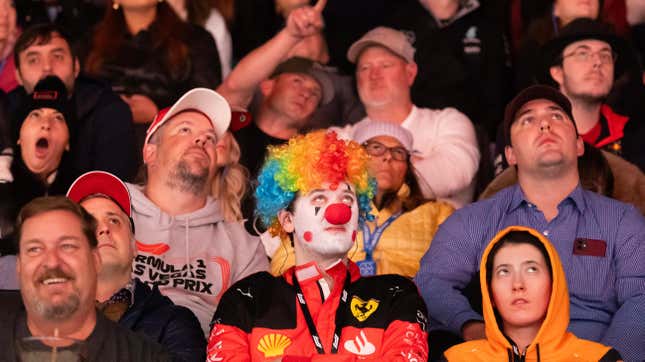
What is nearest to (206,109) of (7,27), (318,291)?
(318,291)

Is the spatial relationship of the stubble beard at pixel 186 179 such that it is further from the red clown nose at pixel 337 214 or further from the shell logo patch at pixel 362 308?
the shell logo patch at pixel 362 308

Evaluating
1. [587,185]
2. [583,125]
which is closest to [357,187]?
[587,185]

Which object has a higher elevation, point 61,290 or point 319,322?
point 61,290

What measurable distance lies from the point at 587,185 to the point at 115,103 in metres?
2.46

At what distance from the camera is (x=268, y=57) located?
8398 millimetres

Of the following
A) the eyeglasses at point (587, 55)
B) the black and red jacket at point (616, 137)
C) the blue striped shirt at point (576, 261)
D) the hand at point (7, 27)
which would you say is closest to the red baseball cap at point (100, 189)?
the blue striped shirt at point (576, 261)

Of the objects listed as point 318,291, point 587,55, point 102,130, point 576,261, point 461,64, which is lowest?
point 318,291

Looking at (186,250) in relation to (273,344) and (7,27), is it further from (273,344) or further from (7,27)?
(7,27)

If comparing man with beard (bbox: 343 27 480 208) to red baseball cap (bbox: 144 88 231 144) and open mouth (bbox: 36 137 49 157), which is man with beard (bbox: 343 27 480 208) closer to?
red baseball cap (bbox: 144 88 231 144)

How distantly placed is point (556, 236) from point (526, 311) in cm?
94

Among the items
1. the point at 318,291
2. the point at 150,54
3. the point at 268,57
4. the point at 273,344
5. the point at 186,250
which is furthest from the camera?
the point at 150,54

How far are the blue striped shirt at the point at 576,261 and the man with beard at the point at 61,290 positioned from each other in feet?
4.90

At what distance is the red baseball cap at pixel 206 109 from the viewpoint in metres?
7.59

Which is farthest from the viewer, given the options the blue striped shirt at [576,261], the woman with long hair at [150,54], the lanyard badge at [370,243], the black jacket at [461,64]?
the black jacket at [461,64]
